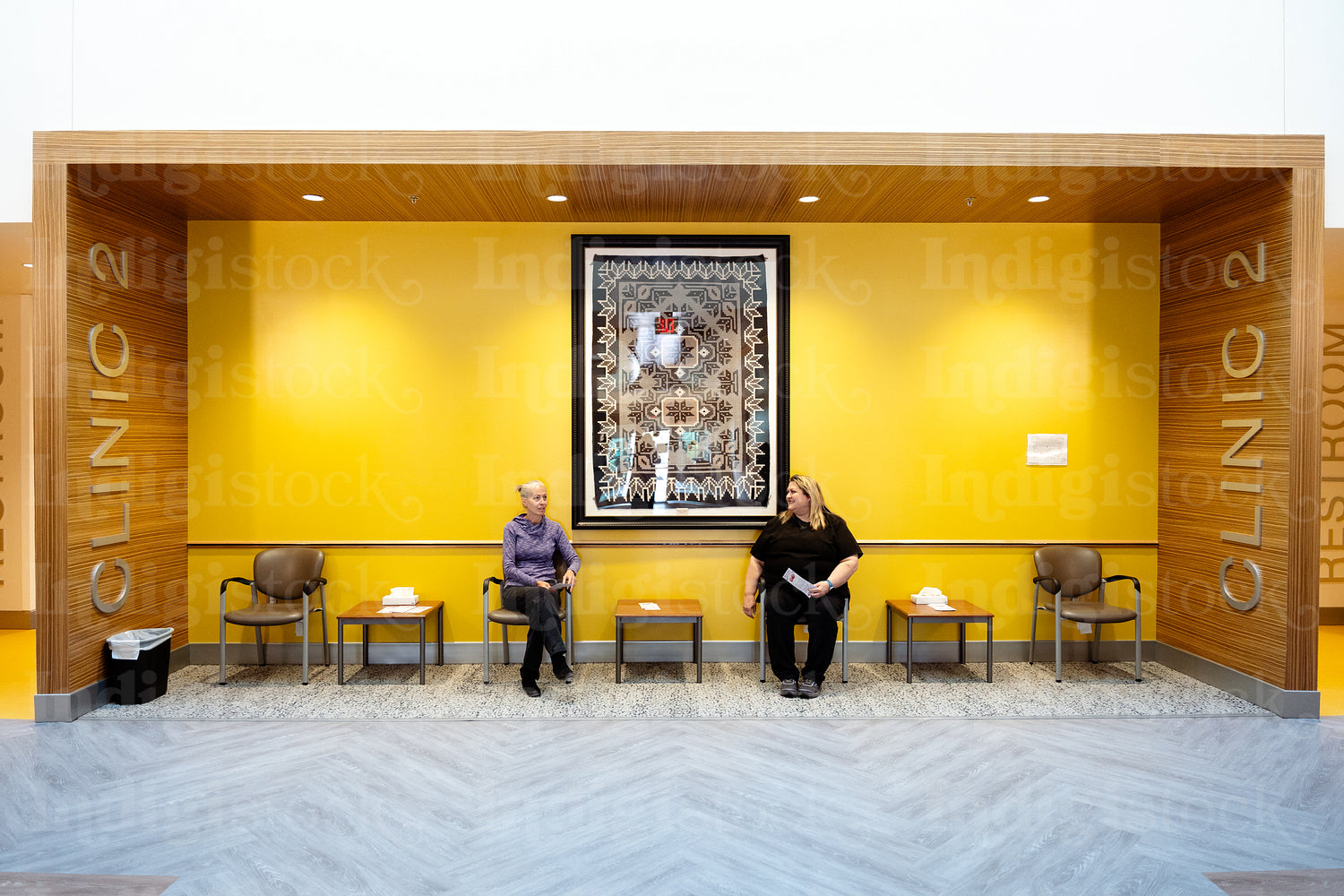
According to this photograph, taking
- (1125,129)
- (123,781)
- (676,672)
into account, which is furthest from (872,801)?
(1125,129)

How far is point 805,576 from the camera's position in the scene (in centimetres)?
469

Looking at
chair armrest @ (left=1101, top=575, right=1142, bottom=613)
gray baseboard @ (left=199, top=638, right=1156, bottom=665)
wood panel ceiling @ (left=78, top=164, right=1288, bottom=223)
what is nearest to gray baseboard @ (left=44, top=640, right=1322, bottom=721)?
gray baseboard @ (left=199, top=638, right=1156, bottom=665)

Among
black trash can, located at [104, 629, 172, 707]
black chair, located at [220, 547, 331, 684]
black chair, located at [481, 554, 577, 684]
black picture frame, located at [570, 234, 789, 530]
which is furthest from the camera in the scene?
black picture frame, located at [570, 234, 789, 530]

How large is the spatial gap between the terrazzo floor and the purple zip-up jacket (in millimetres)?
723

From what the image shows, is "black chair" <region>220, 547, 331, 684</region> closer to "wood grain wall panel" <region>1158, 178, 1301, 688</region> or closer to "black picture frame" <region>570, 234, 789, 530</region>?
"black picture frame" <region>570, 234, 789, 530</region>

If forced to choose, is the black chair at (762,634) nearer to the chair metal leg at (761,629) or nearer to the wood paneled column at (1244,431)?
the chair metal leg at (761,629)

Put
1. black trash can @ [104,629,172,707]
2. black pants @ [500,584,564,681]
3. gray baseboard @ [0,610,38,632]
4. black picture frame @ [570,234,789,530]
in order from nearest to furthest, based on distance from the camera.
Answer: black trash can @ [104,629,172,707], black pants @ [500,584,564,681], black picture frame @ [570,234,789,530], gray baseboard @ [0,610,38,632]

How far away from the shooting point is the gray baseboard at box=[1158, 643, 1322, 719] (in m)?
4.11

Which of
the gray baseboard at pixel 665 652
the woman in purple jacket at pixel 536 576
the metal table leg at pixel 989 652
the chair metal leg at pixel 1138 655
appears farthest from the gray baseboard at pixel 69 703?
the chair metal leg at pixel 1138 655

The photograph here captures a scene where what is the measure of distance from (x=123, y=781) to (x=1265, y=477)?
635 centimetres

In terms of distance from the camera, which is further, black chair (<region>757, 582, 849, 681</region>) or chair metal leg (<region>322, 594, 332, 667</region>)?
chair metal leg (<region>322, 594, 332, 667</region>)

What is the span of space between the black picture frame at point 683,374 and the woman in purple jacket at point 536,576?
1.16 ft

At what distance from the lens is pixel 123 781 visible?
132 inches

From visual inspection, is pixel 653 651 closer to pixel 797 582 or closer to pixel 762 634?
pixel 762 634
